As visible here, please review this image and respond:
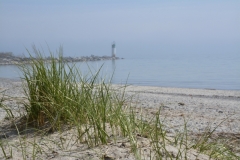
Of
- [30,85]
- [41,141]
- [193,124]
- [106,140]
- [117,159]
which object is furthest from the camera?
[193,124]

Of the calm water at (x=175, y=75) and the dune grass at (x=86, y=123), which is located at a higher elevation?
the dune grass at (x=86, y=123)

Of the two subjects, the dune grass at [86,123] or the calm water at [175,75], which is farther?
Answer: the calm water at [175,75]

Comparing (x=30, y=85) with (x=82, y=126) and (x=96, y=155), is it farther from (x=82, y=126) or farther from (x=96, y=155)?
(x=96, y=155)

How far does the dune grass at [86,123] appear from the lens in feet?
9.48

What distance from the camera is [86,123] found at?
3.26 metres

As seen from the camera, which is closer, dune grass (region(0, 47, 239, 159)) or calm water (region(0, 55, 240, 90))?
dune grass (region(0, 47, 239, 159))

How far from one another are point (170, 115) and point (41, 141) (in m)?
3.23

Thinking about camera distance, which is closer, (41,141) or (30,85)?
(41,141)

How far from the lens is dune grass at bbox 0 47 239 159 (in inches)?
114

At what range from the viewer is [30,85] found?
12.5 feet

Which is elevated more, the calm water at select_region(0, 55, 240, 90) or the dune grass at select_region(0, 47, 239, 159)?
the dune grass at select_region(0, 47, 239, 159)

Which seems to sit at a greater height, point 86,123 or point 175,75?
point 86,123

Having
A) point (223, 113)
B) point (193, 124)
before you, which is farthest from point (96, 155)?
point (223, 113)

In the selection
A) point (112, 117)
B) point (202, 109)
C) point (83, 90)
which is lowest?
point (202, 109)
